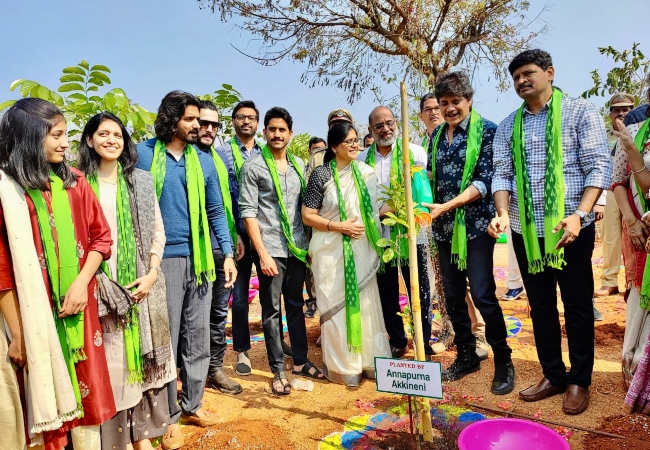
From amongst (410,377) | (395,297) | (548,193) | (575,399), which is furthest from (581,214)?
(395,297)

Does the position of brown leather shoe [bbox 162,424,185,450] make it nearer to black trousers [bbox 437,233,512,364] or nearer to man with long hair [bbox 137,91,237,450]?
man with long hair [bbox 137,91,237,450]

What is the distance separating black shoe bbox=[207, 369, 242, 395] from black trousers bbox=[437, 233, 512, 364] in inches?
65.1

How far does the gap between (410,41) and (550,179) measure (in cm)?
656

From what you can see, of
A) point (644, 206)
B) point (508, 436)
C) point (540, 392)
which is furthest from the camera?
point (540, 392)

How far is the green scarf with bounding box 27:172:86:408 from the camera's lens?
1.99 meters

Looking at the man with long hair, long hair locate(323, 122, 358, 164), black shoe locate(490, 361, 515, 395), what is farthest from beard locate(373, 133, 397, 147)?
black shoe locate(490, 361, 515, 395)

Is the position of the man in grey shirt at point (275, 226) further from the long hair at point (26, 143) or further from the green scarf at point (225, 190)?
the long hair at point (26, 143)

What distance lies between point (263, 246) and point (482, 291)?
5.02 ft

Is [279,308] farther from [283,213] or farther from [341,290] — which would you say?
[283,213]

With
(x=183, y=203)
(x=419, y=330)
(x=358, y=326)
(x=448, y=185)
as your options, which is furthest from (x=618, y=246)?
(x=183, y=203)

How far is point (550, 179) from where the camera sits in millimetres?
2777

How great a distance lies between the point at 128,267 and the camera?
94.3 inches

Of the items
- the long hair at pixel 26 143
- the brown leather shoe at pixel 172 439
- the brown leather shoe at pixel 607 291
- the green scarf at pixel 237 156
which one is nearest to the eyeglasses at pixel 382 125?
the green scarf at pixel 237 156

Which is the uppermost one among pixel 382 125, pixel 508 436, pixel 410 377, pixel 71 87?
pixel 71 87
